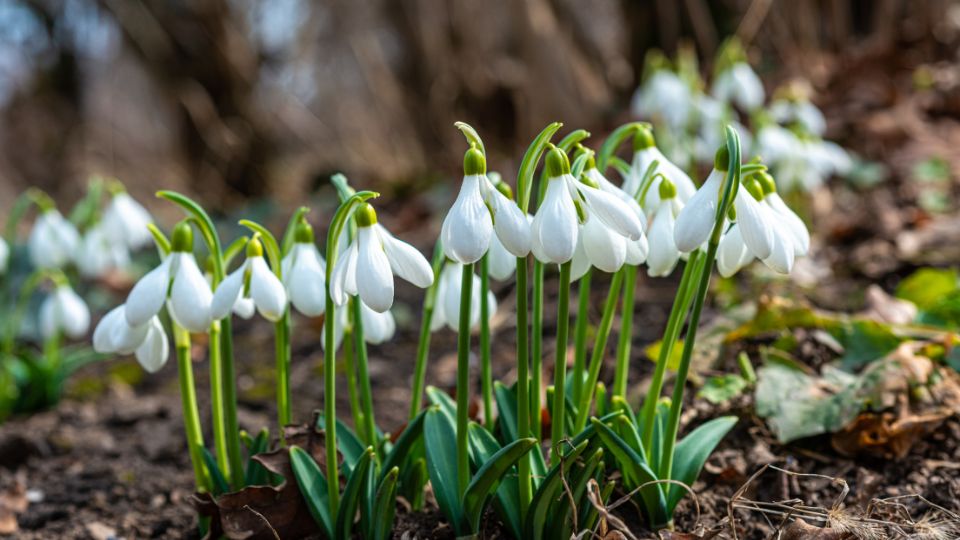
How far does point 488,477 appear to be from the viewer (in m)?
1.38

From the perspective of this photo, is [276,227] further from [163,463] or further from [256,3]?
[163,463]

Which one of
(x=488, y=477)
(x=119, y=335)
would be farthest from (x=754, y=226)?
(x=119, y=335)

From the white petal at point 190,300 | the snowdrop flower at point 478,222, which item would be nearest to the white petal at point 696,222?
the snowdrop flower at point 478,222

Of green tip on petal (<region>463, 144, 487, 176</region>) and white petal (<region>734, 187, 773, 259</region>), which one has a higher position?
→ green tip on petal (<region>463, 144, 487, 176</region>)

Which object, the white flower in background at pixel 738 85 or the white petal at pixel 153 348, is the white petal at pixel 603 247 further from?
the white flower in background at pixel 738 85

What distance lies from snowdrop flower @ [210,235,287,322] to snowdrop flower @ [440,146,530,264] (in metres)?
0.35

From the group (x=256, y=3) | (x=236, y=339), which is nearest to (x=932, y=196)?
(x=236, y=339)

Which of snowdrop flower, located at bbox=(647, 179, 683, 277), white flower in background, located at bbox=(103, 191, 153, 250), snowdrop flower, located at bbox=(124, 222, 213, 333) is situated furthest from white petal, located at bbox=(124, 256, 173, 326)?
white flower in background, located at bbox=(103, 191, 153, 250)

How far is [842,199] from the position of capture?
4078mm

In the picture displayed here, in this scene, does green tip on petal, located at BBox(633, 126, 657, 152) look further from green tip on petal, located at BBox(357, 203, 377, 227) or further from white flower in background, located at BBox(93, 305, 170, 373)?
white flower in background, located at BBox(93, 305, 170, 373)

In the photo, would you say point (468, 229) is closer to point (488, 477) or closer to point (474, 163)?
point (474, 163)

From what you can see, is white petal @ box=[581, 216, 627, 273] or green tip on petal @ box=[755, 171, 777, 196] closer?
white petal @ box=[581, 216, 627, 273]

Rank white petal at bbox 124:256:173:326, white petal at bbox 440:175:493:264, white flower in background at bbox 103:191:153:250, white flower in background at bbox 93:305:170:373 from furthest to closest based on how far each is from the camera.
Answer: white flower in background at bbox 103:191:153:250
white flower in background at bbox 93:305:170:373
white petal at bbox 124:256:173:326
white petal at bbox 440:175:493:264

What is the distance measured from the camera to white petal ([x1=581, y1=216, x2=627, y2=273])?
126cm
